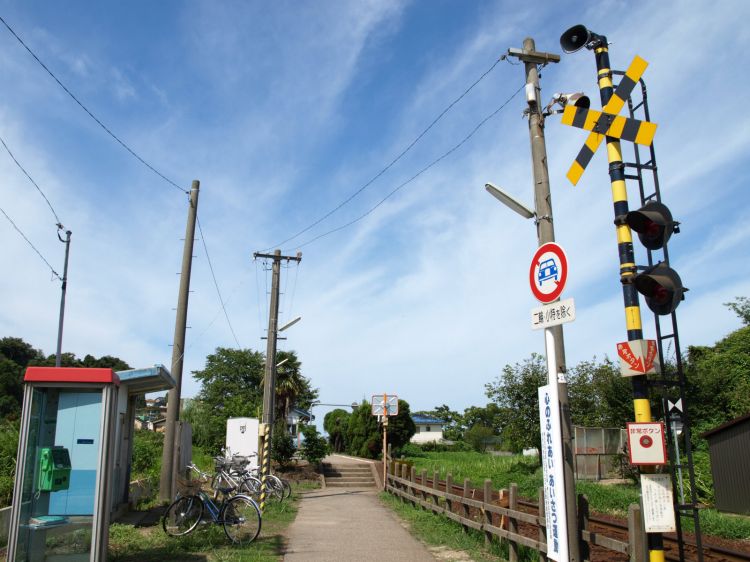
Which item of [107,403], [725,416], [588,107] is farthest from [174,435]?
[725,416]

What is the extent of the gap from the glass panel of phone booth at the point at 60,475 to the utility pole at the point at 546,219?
5.18 m

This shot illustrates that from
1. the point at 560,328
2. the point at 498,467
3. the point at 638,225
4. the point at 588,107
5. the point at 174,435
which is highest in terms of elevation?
→ the point at 588,107

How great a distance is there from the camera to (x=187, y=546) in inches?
366

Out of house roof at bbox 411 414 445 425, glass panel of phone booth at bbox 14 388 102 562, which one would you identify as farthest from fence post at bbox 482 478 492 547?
house roof at bbox 411 414 445 425

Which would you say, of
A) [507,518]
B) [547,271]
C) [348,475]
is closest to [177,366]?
[507,518]

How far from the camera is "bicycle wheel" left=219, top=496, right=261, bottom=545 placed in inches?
393

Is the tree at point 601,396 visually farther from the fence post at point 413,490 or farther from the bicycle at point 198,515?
the bicycle at point 198,515

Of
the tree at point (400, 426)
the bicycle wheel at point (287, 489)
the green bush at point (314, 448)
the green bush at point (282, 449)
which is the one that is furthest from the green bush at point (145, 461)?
the tree at point (400, 426)

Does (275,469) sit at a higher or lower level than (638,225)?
lower

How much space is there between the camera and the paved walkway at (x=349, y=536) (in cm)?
939

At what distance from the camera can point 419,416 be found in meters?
84.0

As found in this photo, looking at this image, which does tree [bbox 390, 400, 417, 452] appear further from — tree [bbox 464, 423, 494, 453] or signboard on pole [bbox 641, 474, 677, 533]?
signboard on pole [bbox 641, 474, 677, 533]

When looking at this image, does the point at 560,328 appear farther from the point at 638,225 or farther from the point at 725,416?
the point at 725,416

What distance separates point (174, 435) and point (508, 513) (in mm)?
8568
